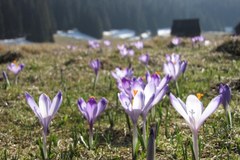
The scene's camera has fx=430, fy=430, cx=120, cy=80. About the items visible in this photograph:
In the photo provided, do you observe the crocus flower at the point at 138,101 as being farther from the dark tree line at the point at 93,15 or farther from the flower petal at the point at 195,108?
the dark tree line at the point at 93,15

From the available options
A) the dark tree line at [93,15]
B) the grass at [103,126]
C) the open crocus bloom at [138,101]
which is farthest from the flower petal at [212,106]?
the dark tree line at [93,15]

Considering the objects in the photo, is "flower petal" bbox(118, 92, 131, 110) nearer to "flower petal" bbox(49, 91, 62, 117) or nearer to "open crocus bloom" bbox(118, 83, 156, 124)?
"open crocus bloom" bbox(118, 83, 156, 124)

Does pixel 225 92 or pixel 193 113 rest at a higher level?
pixel 225 92

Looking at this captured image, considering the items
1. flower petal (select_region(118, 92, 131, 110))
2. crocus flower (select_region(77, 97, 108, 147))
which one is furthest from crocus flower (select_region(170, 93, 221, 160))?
crocus flower (select_region(77, 97, 108, 147))

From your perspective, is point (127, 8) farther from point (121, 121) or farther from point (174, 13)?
point (121, 121)

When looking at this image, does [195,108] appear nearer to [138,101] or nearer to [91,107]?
[138,101]

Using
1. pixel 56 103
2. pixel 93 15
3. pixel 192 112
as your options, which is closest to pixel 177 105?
pixel 192 112

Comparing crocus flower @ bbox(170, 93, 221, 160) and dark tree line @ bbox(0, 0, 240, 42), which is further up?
dark tree line @ bbox(0, 0, 240, 42)

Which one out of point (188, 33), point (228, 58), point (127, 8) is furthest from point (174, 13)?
point (228, 58)
